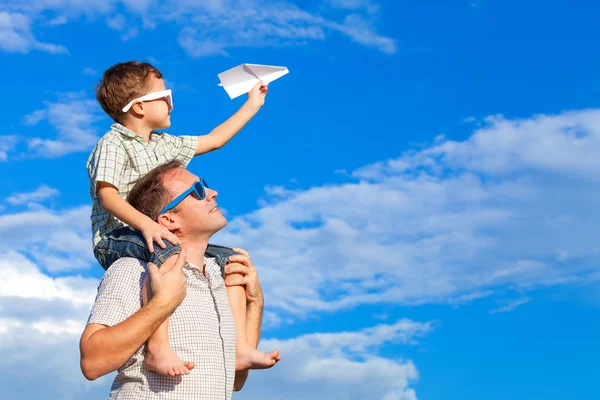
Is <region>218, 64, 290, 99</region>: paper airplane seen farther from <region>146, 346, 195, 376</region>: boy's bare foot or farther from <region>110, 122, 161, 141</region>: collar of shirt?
<region>146, 346, 195, 376</region>: boy's bare foot

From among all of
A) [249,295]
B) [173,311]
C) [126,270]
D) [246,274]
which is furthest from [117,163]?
[173,311]

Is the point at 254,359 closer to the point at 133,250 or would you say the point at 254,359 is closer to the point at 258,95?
the point at 133,250

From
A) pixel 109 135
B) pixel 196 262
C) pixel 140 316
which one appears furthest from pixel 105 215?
pixel 140 316

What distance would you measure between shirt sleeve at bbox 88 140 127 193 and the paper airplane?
5.39 feet

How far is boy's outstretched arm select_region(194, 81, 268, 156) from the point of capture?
7.30 metres

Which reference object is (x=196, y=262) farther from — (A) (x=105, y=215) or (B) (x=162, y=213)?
Answer: (A) (x=105, y=215)

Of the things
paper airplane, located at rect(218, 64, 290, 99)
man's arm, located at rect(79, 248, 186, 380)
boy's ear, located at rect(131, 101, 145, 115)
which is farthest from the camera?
paper airplane, located at rect(218, 64, 290, 99)

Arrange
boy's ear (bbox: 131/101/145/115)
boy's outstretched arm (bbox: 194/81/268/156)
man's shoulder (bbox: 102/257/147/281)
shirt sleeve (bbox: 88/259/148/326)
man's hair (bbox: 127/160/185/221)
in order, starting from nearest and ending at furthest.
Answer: shirt sleeve (bbox: 88/259/148/326) < man's shoulder (bbox: 102/257/147/281) < man's hair (bbox: 127/160/185/221) < boy's ear (bbox: 131/101/145/115) < boy's outstretched arm (bbox: 194/81/268/156)

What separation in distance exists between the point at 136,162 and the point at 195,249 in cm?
121

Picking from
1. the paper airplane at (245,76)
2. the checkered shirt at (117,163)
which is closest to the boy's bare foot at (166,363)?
the checkered shirt at (117,163)

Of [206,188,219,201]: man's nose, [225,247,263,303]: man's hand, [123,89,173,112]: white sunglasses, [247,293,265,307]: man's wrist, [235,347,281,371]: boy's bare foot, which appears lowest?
[235,347,281,371]: boy's bare foot

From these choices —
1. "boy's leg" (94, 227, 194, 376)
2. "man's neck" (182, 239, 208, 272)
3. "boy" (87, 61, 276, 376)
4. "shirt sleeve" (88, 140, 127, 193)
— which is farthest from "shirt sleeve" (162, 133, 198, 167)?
"man's neck" (182, 239, 208, 272)

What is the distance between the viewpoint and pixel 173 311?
5.10 meters

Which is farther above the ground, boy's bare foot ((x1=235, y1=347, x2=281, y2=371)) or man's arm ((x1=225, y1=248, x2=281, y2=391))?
man's arm ((x1=225, y1=248, x2=281, y2=391))
